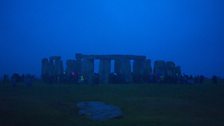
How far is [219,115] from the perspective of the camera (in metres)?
21.9

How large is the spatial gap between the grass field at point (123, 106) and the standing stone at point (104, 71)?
30.7 feet

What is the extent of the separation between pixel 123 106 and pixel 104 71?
62.1 ft

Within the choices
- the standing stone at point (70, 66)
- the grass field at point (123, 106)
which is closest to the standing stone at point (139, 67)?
the standing stone at point (70, 66)

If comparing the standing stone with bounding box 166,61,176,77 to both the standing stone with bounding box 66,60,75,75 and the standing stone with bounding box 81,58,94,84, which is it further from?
the standing stone with bounding box 66,60,75,75

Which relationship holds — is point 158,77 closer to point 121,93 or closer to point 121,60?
point 121,60

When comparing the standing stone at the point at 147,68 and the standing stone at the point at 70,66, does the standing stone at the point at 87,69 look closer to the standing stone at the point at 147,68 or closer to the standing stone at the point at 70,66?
the standing stone at the point at 70,66

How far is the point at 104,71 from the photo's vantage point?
141 ft

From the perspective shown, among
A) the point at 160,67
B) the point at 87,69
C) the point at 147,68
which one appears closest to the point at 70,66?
the point at 87,69

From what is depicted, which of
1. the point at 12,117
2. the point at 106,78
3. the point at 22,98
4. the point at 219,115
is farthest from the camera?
the point at 106,78

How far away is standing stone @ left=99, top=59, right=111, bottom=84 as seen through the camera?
140ft

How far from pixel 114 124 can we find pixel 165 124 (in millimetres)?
2639

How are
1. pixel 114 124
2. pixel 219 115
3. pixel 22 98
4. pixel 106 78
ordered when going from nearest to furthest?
pixel 114 124 < pixel 219 115 < pixel 22 98 < pixel 106 78

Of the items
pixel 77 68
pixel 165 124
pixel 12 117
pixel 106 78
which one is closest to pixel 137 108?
pixel 165 124

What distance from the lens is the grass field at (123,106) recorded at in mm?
19484
